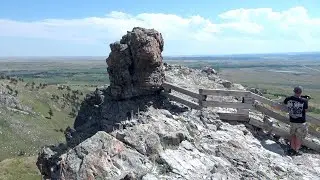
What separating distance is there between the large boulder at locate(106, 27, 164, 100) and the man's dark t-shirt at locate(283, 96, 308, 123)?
7.01 meters

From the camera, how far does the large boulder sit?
2225 cm

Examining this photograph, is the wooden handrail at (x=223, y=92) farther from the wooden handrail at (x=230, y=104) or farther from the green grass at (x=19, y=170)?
the green grass at (x=19, y=170)

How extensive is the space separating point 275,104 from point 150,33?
7.73 metres

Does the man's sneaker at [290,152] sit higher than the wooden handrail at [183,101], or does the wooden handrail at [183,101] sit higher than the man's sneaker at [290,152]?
the wooden handrail at [183,101]

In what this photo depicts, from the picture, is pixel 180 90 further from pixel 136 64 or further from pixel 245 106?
pixel 136 64

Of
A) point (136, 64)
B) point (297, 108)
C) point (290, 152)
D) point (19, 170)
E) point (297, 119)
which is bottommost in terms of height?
Result: point (19, 170)

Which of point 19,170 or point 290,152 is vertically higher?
point 290,152

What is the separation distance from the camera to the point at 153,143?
543 inches

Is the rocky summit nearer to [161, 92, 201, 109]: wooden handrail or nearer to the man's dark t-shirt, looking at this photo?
[161, 92, 201, 109]: wooden handrail

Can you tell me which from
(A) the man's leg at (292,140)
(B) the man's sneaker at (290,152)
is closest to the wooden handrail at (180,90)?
(A) the man's leg at (292,140)

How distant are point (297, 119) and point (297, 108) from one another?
44 cm

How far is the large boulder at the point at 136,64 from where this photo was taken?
22.2 metres

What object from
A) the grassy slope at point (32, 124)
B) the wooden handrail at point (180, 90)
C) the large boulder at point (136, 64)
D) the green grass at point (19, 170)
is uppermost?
the large boulder at point (136, 64)

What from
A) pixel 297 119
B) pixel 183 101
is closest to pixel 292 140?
pixel 297 119
